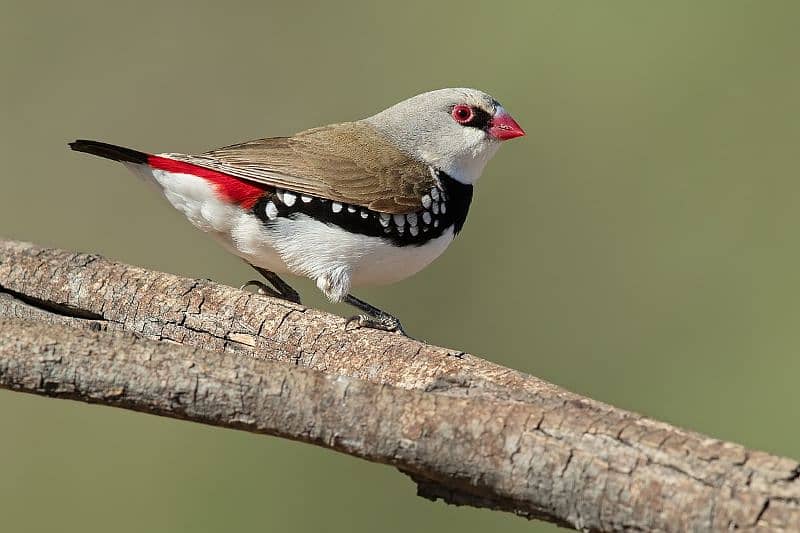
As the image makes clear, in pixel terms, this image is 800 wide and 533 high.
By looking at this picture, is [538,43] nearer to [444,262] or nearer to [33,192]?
[444,262]

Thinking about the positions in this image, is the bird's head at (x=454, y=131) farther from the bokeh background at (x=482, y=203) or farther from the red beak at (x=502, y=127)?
the bokeh background at (x=482, y=203)

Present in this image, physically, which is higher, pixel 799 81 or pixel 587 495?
pixel 799 81

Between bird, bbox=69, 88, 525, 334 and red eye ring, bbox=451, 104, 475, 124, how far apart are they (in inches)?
13.9

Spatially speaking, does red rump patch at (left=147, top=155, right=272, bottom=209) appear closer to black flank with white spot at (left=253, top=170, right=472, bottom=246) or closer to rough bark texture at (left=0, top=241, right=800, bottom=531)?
black flank with white spot at (left=253, top=170, right=472, bottom=246)

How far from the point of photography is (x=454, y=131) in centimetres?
558

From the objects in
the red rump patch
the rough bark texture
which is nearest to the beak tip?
the red rump patch

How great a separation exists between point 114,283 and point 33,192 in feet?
A: 13.9

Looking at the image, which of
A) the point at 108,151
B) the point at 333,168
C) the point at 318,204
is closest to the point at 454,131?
the point at 333,168

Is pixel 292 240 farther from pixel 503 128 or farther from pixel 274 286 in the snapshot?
pixel 503 128

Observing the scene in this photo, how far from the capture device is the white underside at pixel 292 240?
496 centimetres

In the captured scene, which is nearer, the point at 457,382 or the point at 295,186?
the point at 457,382

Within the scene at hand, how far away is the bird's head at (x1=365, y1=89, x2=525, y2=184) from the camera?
5.53 metres

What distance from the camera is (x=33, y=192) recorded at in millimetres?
8305

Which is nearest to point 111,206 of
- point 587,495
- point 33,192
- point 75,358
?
point 33,192
